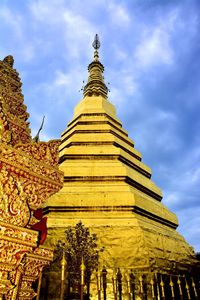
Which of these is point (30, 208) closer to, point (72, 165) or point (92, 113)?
point (72, 165)

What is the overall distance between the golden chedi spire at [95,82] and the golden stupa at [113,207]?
653 centimetres

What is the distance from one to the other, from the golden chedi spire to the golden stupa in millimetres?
6533

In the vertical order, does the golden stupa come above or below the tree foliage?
above

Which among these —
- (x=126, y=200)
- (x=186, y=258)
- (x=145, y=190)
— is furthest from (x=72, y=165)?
(x=186, y=258)

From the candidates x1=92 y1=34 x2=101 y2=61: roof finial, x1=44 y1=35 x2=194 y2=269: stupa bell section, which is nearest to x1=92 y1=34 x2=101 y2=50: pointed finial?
x1=92 y1=34 x2=101 y2=61: roof finial

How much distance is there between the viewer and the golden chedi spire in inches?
807

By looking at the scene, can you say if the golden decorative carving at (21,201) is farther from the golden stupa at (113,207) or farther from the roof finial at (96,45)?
the roof finial at (96,45)

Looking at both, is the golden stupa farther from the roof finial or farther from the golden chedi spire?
the roof finial

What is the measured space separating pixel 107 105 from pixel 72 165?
6811 millimetres

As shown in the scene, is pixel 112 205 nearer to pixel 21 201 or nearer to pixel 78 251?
pixel 78 251

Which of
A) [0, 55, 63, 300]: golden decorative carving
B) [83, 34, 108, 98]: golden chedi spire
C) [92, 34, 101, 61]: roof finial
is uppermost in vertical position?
[92, 34, 101, 61]: roof finial

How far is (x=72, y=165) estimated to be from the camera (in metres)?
11.3

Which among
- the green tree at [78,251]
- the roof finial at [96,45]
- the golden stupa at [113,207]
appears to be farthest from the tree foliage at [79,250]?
the roof finial at [96,45]

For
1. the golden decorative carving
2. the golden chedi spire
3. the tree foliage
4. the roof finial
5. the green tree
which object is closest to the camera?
the golden decorative carving
